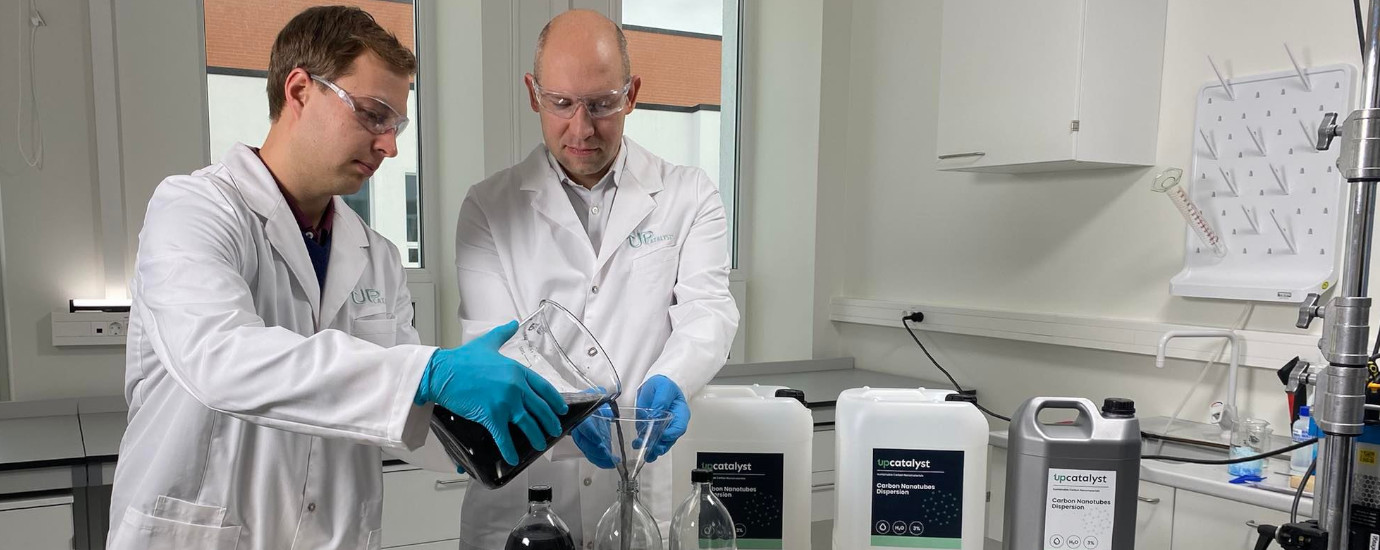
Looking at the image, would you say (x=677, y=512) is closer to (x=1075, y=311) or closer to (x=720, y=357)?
(x=720, y=357)

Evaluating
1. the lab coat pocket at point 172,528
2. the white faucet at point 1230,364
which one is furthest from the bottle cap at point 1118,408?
the white faucet at point 1230,364

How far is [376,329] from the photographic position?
138 centimetres

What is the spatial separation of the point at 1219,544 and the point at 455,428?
185cm

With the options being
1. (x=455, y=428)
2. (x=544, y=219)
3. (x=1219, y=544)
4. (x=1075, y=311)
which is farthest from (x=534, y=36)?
(x=1219, y=544)

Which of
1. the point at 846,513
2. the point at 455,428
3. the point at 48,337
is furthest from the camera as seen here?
the point at 48,337

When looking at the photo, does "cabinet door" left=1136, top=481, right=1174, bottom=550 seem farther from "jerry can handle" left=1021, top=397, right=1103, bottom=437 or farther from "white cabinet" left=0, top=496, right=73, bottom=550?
"white cabinet" left=0, top=496, right=73, bottom=550

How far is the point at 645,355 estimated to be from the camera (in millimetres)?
1627

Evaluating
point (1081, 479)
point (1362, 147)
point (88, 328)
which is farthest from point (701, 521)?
point (88, 328)

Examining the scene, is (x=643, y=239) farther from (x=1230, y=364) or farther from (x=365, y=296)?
(x=1230, y=364)

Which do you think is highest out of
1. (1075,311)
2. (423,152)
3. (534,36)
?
(534,36)

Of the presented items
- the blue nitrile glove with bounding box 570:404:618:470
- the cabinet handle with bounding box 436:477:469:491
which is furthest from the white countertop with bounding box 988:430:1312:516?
the cabinet handle with bounding box 436:477:469:491

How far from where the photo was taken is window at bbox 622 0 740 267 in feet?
11.7

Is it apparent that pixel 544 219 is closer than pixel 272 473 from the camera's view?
No

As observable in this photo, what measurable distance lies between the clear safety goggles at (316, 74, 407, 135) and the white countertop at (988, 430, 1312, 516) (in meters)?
1.51
